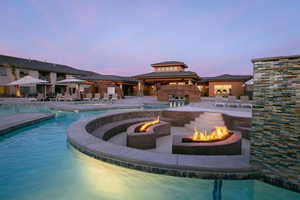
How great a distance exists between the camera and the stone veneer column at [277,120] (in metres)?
2.68

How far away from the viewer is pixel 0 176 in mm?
3479

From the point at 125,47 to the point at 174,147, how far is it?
46.2 metres

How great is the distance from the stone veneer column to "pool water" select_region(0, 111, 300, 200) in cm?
38

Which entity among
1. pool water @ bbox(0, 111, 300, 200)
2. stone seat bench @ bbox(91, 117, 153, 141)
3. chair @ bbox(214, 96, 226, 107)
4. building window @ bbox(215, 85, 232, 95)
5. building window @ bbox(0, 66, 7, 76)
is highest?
building window @ bbox(0, 66, 7, 76)

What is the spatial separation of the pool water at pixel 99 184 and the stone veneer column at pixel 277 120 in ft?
1.26

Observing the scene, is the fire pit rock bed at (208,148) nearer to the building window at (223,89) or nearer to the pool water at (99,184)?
the pool water at (99,184)

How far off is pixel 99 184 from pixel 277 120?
Answer: 11.9ft

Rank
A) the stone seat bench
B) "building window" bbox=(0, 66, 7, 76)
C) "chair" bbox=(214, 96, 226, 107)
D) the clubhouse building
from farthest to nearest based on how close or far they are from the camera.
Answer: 1. "building window" bbox=(0, 66, 7, 76)
2. the clubhouse building
3. "chair" bbox=(214, 96, 226, 107)
4. the stone seat bench

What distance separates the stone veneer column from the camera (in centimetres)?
268

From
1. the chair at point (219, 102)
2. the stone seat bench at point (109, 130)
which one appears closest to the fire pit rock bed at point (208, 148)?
the stone seat bench at point (109, 130)

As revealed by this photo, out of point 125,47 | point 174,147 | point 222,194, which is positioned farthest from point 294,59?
point 125,47

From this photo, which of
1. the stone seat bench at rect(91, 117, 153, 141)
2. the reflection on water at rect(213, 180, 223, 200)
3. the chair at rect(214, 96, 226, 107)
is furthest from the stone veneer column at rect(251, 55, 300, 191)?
the chair at rect(214, 96, 226, 107)

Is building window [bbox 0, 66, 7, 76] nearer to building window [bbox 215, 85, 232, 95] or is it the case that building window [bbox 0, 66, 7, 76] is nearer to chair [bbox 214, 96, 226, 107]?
chair [bbox 214, 96, 226, 107]

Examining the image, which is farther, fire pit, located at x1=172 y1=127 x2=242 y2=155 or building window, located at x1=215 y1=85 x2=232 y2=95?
building window, located at x1=215 y1=85 x2=232 y2=95
